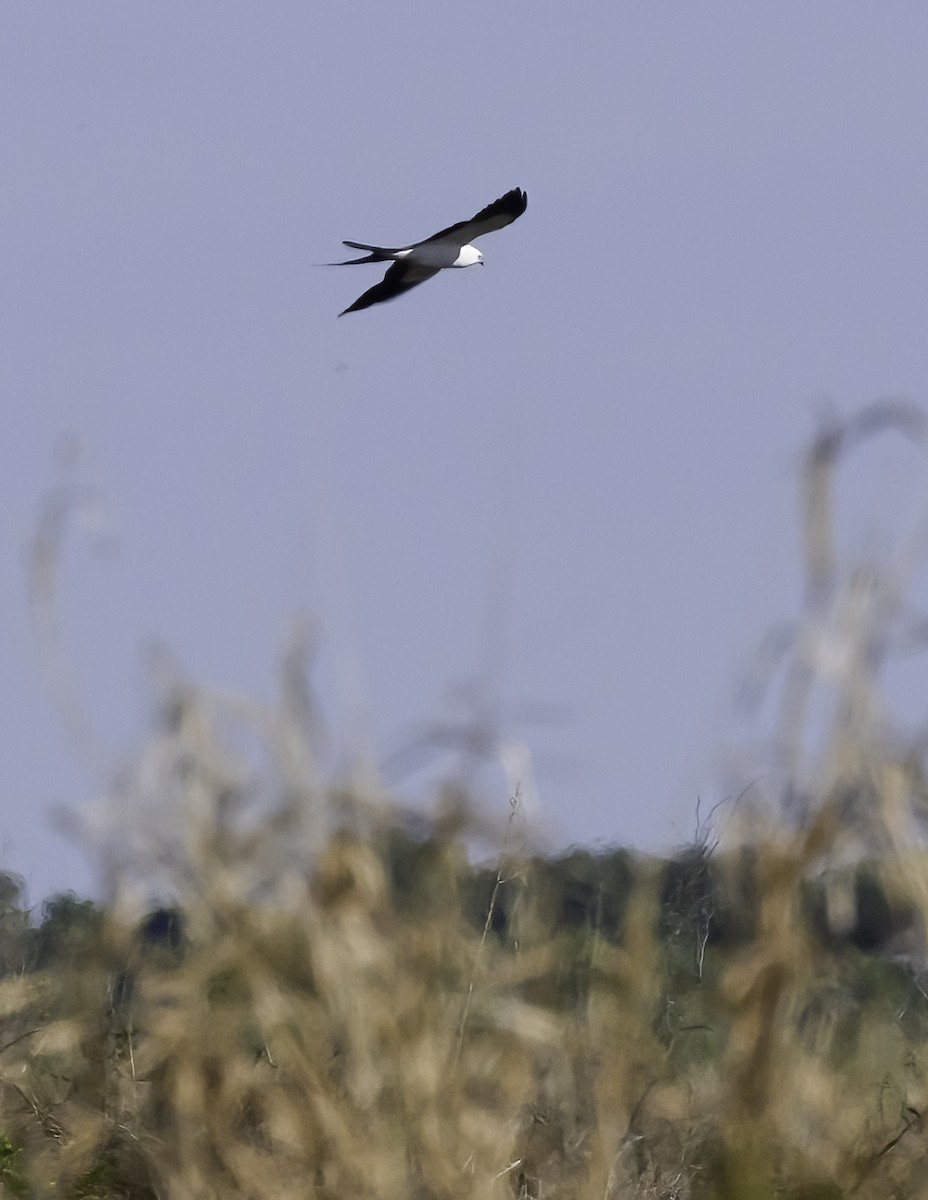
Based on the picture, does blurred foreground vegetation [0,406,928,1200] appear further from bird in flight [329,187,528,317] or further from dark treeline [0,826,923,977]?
bird in flight [329,187,528,317]

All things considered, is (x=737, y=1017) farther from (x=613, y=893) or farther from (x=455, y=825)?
(x=613, y=893)

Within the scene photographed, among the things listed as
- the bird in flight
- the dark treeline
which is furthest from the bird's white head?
the dark treeline

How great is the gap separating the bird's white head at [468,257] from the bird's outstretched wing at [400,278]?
137mm

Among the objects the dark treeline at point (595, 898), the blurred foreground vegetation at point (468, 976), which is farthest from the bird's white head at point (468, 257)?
the blurred foreground vegetation at point (468, 976)

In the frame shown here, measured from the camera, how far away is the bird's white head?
1259cm

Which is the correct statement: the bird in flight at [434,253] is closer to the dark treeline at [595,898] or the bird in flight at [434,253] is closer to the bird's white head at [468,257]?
the bird's white head at [468,257]

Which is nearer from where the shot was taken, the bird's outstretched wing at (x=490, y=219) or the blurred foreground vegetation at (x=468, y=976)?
the blurred foreground vegetation at (x=468, y=976)

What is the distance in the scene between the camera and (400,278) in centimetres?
1255

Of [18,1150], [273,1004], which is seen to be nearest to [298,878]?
[273,1004]

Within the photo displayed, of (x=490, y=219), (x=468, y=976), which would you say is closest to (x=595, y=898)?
(x=468, y=976)

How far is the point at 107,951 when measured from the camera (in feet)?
17.1

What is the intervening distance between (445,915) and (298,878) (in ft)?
1.19

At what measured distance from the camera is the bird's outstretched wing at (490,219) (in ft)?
39.1

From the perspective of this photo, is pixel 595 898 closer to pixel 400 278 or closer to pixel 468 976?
pixel 468 976
